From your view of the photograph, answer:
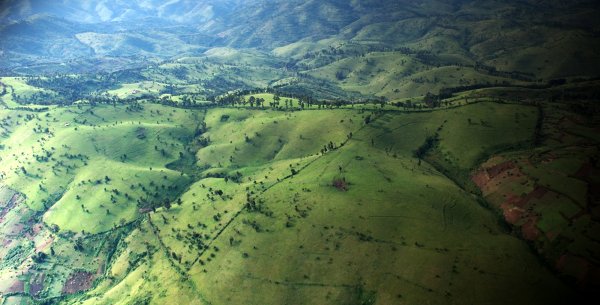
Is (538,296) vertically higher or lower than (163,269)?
higher

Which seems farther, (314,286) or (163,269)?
(163,269)

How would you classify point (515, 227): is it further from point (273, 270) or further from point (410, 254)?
point (273, 270)

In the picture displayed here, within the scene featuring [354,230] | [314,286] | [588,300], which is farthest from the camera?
[354,230]

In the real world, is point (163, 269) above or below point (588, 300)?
below

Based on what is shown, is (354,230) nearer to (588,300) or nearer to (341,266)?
(341,266)

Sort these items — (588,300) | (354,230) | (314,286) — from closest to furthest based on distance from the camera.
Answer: (588,300)
(314,286)
(354,230)

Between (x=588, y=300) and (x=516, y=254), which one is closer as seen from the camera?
(x=588, y=300)

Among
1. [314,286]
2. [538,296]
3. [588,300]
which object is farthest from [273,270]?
[588,300]

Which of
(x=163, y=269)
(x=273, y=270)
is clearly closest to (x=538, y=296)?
(x=273, y=270)
